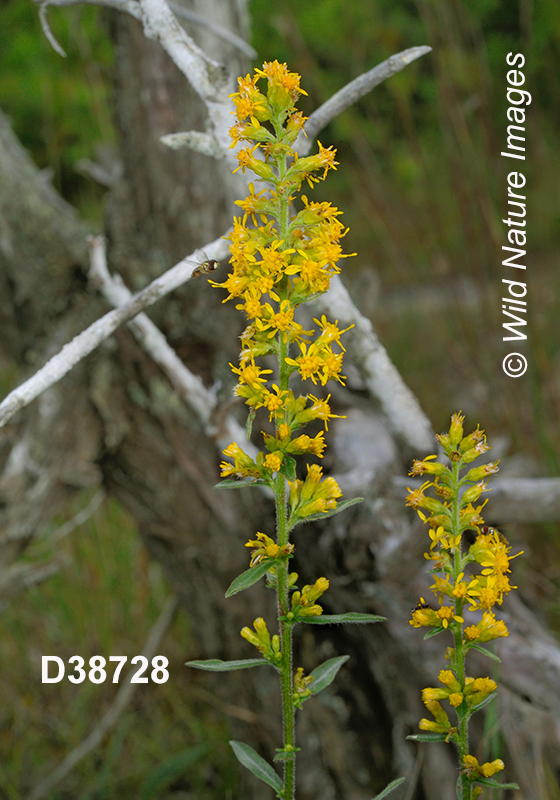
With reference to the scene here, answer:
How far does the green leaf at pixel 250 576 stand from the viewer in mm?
901

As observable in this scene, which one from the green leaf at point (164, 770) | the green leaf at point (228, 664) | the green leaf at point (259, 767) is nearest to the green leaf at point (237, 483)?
the green leaf at point (228, 664)

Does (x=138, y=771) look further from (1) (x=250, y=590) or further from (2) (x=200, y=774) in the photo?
(1) (x=250, y=590)

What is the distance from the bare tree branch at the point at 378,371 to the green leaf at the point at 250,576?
0.70m

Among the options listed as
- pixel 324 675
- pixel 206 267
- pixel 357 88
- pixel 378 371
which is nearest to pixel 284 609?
pixel 324 675

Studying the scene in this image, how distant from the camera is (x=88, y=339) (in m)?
1.29

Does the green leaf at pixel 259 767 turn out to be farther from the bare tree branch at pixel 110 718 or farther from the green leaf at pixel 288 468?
the bare tree branch at pixel 110 718

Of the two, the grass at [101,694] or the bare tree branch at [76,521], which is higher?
the bare tree branch at [76,521]

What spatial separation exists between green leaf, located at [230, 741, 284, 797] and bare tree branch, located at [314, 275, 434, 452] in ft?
2.80

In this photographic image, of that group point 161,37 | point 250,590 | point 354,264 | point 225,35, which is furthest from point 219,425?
point 354,264

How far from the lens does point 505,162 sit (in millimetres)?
4090

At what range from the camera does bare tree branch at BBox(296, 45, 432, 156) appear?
1335 mm

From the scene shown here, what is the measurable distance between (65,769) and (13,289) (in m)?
1.47

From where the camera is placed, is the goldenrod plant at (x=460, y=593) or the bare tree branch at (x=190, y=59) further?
the bare tree branch at (x=190, y=59)

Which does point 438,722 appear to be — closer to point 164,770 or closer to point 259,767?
point 259,767
